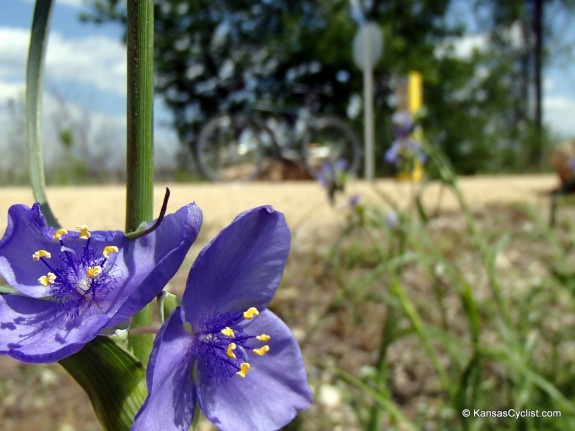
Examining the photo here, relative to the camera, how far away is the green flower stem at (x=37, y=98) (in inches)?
9.5

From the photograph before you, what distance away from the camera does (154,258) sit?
198 mm

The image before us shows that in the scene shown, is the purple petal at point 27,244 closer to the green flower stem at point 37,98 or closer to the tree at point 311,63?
the green flower stem at point 37,98

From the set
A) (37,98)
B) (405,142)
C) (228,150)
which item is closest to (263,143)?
(228,150)

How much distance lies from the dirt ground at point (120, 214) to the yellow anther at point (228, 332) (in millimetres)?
1125

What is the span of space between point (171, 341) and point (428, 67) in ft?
31.1

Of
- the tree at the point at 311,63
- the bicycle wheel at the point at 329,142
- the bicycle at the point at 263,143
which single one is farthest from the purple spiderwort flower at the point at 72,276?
the tree at the point at 311,63

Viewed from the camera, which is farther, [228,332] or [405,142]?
[405,142]

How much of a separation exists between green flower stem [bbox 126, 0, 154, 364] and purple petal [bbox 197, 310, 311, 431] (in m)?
0.06

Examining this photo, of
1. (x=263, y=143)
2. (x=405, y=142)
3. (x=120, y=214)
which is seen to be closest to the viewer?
(x=405, y=142)

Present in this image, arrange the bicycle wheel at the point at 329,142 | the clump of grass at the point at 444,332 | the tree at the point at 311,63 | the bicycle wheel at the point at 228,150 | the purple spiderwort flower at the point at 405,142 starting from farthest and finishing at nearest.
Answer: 1. the tree at the point at 311,63
2. the bicycle wheel at the point at 329,142
3. the bicycle wheel at the point at 228,150
4. the purple spiderwort flower at the point at 405,142
5. the clump of grass at the point at 444,332

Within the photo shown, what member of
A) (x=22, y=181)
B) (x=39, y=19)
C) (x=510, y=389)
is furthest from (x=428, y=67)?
(x=39, y=19)

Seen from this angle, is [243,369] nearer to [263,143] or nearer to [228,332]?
[228,332]

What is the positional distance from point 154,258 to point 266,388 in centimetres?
6

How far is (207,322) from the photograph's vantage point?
8.9 inches
